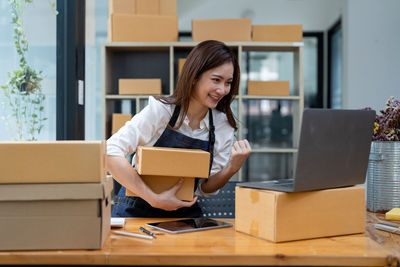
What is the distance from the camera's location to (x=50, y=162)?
108 cm

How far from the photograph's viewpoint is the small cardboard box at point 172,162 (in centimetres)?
135

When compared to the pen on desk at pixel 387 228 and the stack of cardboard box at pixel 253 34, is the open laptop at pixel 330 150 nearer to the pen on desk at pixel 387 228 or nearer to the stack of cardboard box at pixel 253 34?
the pen on desk at pixel 387 228

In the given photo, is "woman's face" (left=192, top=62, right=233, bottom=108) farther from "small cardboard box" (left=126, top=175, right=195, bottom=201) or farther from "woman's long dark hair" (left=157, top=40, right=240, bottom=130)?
"small cardboard box" (left=126, top=175, right=195, bottom=201)

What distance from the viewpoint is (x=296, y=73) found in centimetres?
345

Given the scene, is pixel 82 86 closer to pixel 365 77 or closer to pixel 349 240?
pixel 349 240

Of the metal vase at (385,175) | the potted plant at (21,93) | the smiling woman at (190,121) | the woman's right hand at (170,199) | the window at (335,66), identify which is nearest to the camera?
the woman's right hand at (170,199)

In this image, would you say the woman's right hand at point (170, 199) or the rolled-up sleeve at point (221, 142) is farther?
the rolled-up sleeve at point (221, 142)

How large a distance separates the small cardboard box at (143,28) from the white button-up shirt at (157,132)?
5.12 ft

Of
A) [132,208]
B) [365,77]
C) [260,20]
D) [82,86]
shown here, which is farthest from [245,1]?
[132,208]

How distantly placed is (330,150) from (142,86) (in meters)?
2.25

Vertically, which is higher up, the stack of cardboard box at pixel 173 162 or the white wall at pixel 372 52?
the white wall at pixel 372 52

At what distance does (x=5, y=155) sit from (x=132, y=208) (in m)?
0.75

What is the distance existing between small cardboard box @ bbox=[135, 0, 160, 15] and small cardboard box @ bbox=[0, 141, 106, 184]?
2.42m

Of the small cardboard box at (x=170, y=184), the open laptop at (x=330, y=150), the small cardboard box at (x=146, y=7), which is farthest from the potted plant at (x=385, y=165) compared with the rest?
the small cardboard box at (x=146, y=7)
